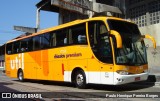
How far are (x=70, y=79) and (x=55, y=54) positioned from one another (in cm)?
210

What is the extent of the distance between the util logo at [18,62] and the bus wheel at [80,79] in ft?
25.2

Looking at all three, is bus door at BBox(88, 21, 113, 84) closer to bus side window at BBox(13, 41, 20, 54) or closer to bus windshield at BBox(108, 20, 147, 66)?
bus windshield at BBox(108, 20, 147, 66)

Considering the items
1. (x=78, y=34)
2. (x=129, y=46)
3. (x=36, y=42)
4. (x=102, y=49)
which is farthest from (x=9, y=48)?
(x=129, y=46)

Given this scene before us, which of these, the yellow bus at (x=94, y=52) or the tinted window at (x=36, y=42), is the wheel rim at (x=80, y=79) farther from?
the tinted window at (x=36, y=42)

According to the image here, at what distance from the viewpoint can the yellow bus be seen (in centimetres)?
1373

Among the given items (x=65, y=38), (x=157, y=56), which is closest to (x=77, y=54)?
Result: (x=65, y=38)

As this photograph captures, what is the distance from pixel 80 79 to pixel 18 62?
352 inches

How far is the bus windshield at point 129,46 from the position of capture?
1380 centimetres

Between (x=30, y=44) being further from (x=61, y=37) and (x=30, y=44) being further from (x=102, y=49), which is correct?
(x=102, y=49)

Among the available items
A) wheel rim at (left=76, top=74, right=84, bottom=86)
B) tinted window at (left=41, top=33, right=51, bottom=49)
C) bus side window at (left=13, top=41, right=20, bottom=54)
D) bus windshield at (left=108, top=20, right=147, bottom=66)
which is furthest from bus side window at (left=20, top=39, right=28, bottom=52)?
bus windshield at (left=108, top=20, right=147, bottom=66)

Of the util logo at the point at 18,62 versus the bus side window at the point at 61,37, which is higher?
the bus side window at the point at 61,37

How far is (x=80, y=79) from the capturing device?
15734mm

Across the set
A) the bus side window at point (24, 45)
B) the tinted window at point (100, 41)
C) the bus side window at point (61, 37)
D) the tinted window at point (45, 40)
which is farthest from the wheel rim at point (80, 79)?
the bus side window at point (24, 45)

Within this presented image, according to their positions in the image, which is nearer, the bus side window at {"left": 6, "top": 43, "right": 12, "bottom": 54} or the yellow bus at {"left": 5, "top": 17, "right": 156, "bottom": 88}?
the yellow bus at {"left": 5, "top": 17, "right": 156, "bottom": 88}
